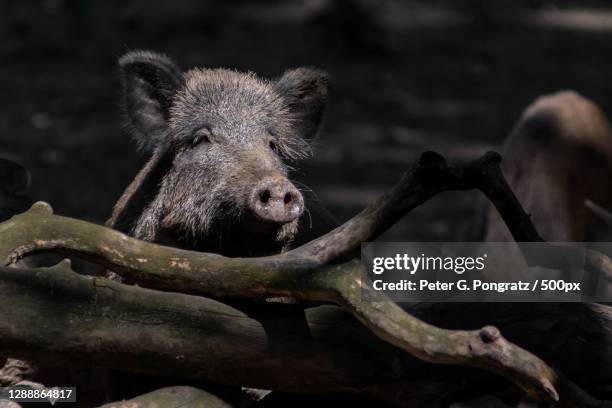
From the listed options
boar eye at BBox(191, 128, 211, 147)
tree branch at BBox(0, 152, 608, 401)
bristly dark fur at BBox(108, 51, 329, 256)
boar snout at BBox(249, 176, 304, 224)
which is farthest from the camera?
boar eye at BBox(191, 128, 211, 147)

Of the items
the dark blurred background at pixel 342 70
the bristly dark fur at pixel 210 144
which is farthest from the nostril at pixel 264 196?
the dark blurred background at pixel 342 70

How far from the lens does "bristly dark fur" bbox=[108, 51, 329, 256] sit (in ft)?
16.7

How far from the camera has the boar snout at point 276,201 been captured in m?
4.56

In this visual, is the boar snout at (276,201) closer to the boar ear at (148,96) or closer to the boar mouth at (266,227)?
the boar mouth at (266,227)

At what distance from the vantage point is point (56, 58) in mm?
13719

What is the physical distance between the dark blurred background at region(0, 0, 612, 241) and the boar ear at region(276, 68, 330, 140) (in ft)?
10.1

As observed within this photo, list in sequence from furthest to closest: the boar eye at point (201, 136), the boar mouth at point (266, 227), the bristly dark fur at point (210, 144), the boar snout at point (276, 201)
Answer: the boar eye at point (201, 136)
the bristly dark fur at point (210, 144)
the boar mouth at point (266, 227)
the boar snout at point (276, 201)

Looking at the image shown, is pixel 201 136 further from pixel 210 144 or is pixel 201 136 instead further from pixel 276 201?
pixel 276 201

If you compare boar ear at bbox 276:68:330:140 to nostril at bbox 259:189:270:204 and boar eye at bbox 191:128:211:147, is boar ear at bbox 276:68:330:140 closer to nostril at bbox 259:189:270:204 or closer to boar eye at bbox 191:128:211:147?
boar eye at bbox 191:128:211:147

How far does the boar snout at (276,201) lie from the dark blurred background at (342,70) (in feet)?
14.2

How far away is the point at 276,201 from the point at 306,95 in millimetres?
1574

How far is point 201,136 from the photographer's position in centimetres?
544

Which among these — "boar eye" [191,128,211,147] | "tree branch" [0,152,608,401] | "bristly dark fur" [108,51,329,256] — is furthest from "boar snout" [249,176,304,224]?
"boar eye" [191,128,211,147]

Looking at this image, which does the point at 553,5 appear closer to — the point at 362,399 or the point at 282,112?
the point at 282,112
